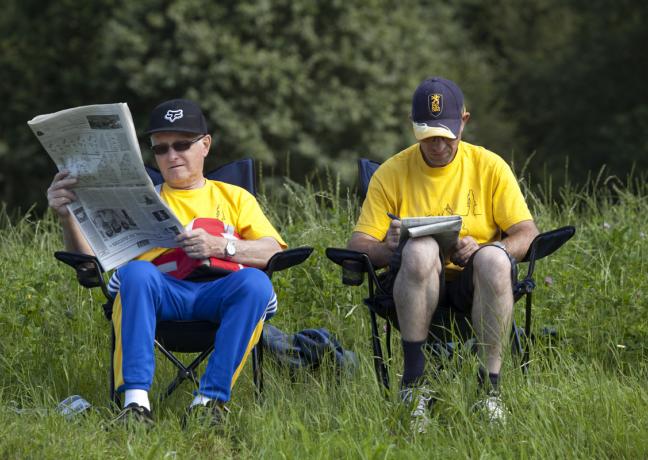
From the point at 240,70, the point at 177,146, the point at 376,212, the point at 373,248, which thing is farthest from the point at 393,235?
the point at 240,70

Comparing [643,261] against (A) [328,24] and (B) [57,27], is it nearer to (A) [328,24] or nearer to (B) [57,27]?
(A) [328,24]

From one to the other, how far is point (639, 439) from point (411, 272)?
930 mm

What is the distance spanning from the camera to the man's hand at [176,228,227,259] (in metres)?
4.04

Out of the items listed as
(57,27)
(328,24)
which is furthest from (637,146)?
(57,27)

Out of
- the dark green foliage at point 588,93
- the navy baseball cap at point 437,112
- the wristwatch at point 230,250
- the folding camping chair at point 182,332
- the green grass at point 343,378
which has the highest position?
the navy baseball cap at point 437,112

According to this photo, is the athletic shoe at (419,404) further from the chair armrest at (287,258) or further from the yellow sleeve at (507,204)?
the yellow sleeve at (507,204)

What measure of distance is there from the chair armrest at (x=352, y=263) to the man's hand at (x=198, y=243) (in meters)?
0.42

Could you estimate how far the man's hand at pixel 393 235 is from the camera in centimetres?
409

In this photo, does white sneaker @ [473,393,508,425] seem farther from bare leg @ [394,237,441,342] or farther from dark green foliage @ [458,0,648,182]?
dark green foliage @ [458,0,648,182]

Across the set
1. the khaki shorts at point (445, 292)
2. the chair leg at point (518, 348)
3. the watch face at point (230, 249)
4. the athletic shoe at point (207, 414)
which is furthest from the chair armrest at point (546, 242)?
the athletic shoe at point (207, 414)

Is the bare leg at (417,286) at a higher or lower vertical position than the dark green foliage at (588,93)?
higher

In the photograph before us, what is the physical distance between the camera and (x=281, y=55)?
1872 centimetres

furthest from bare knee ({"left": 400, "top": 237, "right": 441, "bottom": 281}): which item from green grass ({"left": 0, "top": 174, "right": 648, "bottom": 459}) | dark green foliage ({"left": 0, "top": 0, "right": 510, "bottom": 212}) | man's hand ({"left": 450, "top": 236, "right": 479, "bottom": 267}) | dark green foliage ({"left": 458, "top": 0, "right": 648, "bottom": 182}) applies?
dark green foliage ({"left": 458, "top": 0, "right": 648, "bottom": 182})

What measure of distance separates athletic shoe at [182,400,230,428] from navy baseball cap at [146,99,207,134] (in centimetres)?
103
